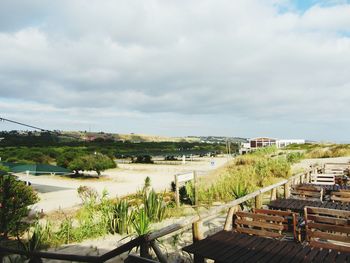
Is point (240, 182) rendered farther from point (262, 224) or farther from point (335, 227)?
point (335, 227)

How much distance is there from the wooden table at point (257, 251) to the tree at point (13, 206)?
4601 mm

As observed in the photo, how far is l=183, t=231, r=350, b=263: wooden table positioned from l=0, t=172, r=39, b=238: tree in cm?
460

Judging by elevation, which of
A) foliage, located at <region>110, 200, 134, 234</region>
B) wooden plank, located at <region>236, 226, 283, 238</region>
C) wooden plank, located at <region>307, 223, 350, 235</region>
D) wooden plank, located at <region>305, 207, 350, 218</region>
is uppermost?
wooden plank, located at <region>305, 207, 350, 218</region>

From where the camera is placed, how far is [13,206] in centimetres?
802

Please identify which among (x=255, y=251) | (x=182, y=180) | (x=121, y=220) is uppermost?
(x=182, y=180)

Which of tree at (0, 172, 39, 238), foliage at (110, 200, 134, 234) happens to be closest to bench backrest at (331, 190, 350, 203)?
foliage at (110, 200, 134, 234)

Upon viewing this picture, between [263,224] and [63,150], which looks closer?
[263,224]

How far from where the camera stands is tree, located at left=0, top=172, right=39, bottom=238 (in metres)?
7.22

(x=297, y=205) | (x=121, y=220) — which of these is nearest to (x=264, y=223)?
(x=297, y=205)

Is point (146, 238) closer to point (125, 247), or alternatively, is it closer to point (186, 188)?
point (125, 247)

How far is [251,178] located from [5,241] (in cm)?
1028

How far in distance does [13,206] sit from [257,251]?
6750mm

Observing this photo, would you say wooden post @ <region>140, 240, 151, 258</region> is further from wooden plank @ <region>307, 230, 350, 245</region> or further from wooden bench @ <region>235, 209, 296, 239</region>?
wooden plank @ <region>307, 230, 350, 245</region>

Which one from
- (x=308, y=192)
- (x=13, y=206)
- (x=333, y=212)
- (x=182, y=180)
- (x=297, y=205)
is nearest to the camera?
(x=333, y=212)
